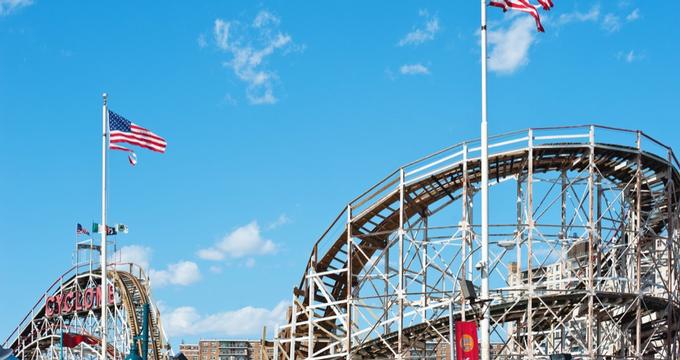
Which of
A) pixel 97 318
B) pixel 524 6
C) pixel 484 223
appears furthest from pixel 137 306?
pixel 524 6

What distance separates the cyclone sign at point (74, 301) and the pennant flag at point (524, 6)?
49.8m

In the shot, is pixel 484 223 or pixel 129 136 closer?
pixel 484 223

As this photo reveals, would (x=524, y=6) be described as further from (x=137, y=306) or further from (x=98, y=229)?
(x=137, y=306)

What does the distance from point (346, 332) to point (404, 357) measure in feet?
12.3

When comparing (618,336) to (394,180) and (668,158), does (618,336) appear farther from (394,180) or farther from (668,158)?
(394,180)

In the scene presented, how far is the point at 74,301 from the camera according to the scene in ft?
275

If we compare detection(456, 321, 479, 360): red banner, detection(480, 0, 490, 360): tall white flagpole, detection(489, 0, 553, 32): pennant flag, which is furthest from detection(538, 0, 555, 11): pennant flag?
detection(456, 321, 479, 360): red banner

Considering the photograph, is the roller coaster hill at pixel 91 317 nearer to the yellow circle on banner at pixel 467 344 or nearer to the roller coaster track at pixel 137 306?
the roller coaster track at pixel 137 306

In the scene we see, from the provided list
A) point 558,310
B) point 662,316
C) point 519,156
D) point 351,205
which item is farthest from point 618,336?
point 351,205

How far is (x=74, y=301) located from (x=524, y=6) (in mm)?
57886

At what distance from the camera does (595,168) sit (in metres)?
47.2

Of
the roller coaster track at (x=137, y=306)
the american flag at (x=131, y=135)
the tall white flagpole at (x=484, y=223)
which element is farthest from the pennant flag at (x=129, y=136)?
the roller coaster track at (x=137, y=306)

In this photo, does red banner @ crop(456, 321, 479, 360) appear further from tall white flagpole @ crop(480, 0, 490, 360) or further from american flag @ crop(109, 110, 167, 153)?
american flag @ crop(109, 110, 167, 153)

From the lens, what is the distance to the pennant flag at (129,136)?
47.4 meters
